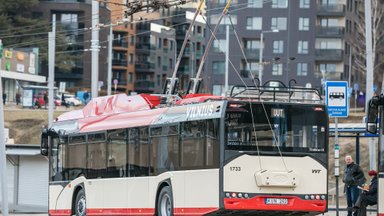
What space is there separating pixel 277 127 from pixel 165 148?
307 cm

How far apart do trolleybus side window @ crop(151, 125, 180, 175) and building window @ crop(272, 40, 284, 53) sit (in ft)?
250

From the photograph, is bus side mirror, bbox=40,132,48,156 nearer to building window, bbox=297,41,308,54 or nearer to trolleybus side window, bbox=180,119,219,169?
trolleybus side window, bbox=180,119,219,169

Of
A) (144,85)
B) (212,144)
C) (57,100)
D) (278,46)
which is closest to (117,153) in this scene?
(212,144)

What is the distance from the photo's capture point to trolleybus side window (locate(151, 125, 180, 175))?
915 inches

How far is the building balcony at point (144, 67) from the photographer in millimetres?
125750

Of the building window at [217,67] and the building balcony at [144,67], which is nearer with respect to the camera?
the building window at [217,67]

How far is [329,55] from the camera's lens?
101812mm

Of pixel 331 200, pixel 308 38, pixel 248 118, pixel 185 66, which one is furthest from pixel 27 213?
pixel 185 66

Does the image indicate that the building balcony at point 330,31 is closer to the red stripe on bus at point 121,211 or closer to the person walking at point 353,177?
the person walking at point 353,177

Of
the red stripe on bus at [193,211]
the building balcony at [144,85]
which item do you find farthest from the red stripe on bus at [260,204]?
the building balcony at [144,85]

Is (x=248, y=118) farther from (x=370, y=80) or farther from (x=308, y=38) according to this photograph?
(x=308, y=38)

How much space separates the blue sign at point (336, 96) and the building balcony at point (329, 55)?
75.8 m

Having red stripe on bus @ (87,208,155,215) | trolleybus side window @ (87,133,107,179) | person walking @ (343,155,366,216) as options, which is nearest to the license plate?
red stripe on bus @ (87,208,155,215)

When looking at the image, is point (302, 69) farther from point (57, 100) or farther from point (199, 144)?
point (199, 144)
